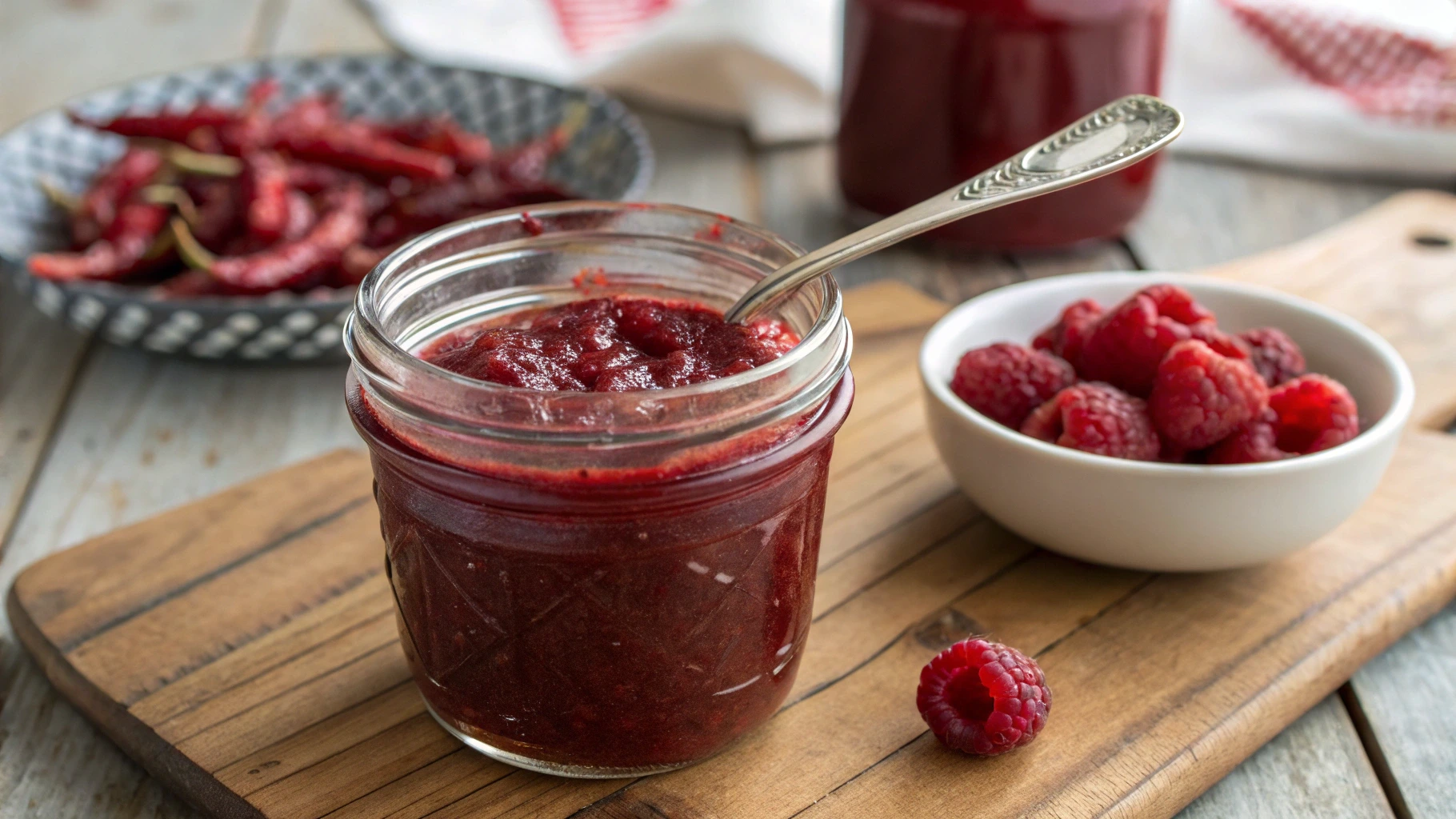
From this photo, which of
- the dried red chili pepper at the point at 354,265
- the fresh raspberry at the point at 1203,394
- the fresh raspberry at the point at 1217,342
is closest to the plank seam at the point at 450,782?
the fresh raspberry at the point at 1203,394

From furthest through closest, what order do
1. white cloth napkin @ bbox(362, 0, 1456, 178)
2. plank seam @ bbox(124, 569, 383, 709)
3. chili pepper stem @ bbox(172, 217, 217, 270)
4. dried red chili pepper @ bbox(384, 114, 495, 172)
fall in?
white cloth napkin @ bbox(362, 0, 1456, 178), dried red chili pepper @ bbox(384, 114, 495, 172), chili pepper stem @ bbox(172, 217, 217, 270), plank seam @ bbox(124, 569, 383, 709)

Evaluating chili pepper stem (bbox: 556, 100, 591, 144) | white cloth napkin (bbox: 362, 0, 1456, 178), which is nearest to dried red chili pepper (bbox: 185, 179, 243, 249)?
chili pepper stem (bbox: 556, 100, 591, 144)

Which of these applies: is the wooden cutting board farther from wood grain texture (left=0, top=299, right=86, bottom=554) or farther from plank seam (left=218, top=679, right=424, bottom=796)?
wood grain texture (left=0, top=299, right=86, bottom=554)

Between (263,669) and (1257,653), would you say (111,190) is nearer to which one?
(263,669)

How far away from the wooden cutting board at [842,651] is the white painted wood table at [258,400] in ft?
0.18

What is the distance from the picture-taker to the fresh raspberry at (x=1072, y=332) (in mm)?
1792

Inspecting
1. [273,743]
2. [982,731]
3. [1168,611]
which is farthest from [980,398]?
[273,743]

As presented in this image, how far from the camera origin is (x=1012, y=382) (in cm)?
174

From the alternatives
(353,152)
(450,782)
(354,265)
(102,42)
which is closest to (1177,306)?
(450,782)

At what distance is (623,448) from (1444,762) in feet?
3.29

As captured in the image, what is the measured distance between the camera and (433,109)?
3.11m

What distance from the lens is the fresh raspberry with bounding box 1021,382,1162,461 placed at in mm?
1625

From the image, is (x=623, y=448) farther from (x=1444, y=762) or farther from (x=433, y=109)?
(x=433, y=109)

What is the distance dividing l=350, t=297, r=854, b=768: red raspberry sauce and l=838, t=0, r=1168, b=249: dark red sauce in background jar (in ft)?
4.29
